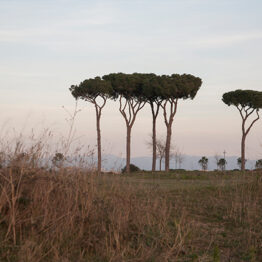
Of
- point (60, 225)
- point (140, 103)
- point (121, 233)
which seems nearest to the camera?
point (60, 225)

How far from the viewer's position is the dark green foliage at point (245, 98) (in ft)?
117

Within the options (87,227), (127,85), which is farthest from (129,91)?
(87,227)

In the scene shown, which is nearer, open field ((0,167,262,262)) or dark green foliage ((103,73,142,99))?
open field ((0,167,262,262))

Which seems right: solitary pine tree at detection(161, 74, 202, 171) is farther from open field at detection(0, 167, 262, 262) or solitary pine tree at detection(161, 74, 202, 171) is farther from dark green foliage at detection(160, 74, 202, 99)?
open field at detection(0, 167, 262, 262)

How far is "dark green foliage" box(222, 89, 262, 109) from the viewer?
3575 cm

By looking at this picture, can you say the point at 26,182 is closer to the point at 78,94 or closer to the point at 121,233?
the point at 121,233

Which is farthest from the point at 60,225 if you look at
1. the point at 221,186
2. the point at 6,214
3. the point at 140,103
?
the point at 140,103

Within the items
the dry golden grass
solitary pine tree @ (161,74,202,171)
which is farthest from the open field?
solitary pine tree @ (161,74,202,171)

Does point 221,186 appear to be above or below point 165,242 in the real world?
above

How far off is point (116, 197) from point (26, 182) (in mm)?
1488

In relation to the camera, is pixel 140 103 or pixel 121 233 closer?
pixel 121 233

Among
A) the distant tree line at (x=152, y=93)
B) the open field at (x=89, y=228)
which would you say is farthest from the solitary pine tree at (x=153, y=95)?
the open field at (x=89, y=228)

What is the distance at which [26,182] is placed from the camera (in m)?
6.12

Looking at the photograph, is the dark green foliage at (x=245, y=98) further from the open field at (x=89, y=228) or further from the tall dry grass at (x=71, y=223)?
the tall dry grass at (x=71, y=223)
